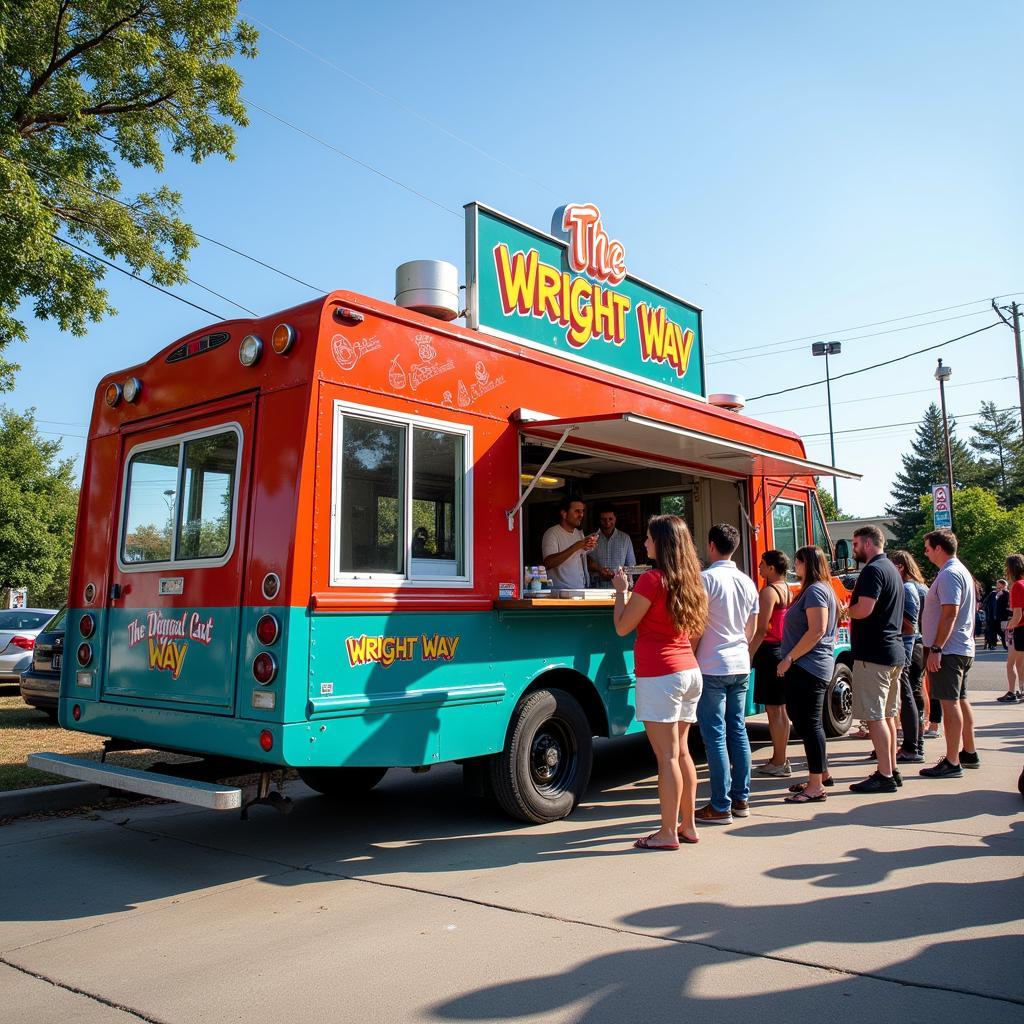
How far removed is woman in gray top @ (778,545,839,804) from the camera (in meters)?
6.32

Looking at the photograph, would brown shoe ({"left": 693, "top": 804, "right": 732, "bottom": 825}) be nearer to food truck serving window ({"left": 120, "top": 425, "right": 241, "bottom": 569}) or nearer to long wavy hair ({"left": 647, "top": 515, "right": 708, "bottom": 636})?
long wavy hair ({"left": 647, "top": 515, "right": 708, "bottom": 636})

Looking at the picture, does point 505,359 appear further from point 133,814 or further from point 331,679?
point 133,814

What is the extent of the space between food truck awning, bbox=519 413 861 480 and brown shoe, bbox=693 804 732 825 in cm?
251

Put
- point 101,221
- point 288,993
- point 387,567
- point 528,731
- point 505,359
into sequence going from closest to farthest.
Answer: point 288,993, point 387,567, point 528,731, point 505,359, point 101,221

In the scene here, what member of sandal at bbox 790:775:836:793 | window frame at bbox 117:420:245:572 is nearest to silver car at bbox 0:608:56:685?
window frame at bbox 117:420:245:572

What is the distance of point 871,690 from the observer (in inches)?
252

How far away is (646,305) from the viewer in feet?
28.7

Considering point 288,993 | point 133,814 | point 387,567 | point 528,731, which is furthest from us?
point 133,814

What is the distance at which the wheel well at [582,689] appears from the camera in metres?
6.01

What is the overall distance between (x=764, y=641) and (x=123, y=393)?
204 inches

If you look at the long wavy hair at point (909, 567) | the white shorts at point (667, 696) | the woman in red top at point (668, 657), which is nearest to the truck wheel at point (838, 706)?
the long wavy hair at point (909, 567)

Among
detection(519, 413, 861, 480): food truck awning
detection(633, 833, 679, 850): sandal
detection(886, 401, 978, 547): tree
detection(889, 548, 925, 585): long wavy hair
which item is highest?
detection(886, 401, 978, 547): tree

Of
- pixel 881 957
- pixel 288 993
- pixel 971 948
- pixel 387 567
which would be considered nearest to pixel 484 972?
pixel 288 993

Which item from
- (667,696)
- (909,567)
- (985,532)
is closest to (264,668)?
(667,696)
